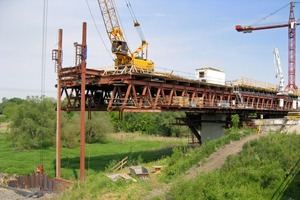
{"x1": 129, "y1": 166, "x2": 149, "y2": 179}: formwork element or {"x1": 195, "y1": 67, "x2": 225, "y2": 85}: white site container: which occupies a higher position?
{"x1": 195, "y1": 67, "x2": 225, "y2": 85}: white site container

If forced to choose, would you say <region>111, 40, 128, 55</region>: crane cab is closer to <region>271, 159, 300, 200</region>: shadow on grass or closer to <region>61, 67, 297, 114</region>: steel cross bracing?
<region>61, 67, 297, 114</region>: steel cross bracing

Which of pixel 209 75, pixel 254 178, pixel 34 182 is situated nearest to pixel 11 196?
pixel 34 182

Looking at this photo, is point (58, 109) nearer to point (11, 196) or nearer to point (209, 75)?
point (11, 196)

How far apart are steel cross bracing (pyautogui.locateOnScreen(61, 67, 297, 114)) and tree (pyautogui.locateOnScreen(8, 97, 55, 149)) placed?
23.2 m

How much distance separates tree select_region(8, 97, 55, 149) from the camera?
177ft

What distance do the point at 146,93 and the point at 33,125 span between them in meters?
32.8

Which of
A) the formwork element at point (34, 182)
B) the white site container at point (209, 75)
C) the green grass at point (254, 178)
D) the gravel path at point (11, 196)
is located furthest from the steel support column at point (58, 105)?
the white site container at point (209, 75)

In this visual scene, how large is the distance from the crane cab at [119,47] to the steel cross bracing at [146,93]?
17.8ft

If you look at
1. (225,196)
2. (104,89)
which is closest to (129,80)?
(104,89)

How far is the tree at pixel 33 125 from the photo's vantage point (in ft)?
177

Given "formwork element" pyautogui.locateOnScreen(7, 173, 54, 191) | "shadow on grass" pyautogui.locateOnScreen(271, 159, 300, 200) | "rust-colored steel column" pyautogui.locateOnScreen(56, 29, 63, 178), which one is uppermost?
"rust-colored steel column" pyautogui.locateOnScreen(56, 29, 63, 178)

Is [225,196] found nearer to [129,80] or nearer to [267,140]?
[267,140]

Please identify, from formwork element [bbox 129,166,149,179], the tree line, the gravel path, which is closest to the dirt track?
formwork element [bbox 129,166,149,179]

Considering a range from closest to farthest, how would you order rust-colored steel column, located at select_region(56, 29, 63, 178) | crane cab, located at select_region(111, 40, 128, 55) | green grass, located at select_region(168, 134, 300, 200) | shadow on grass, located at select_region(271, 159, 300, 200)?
1. shadow on grass, located at select_region(271, 159, 300, 200)
2. green grass, located at select_region(168, 134, 300, 200)
3. rust-colored steel column, located at select_region(56, 29, 63, 178)
4. crane cab, located at select_region(111, 40, 128, 55)
